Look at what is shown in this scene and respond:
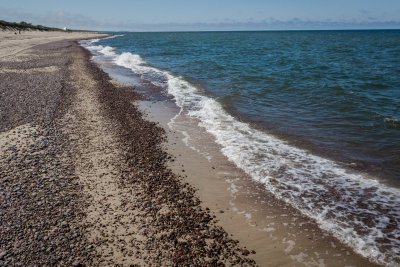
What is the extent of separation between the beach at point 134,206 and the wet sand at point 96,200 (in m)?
0.02

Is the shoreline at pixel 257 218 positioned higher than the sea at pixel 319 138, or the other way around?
the sea at pixel 319 138

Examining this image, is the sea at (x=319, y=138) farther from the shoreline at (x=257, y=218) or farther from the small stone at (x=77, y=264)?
the small stone at (x=77, y=264)

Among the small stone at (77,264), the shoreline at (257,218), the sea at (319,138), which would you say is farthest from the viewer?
the sea at (319,138)

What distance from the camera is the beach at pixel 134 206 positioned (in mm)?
6254

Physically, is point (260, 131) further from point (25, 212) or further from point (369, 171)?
point (25, 212)

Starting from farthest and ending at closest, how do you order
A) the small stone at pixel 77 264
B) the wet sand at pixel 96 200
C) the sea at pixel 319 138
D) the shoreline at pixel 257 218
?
the sea at pixel 319 138
the shoreline at pixel 257 218
the wet sand at pixel 96 200
the small stone at pixel 77 264

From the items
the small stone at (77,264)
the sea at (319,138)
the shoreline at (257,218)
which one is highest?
the sea at (319,138)

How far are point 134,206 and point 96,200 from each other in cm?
96

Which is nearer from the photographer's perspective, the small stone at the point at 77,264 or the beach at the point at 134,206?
the small stone at the point at 77,264

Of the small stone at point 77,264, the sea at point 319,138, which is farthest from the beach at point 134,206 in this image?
the sea at point 319,138

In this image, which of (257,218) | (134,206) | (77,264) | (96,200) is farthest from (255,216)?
(77,264)

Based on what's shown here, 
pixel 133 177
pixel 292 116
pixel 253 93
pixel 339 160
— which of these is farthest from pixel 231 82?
pixel 133 177

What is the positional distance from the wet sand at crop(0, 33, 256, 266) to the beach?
0.07ft

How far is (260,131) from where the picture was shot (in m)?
13.7
